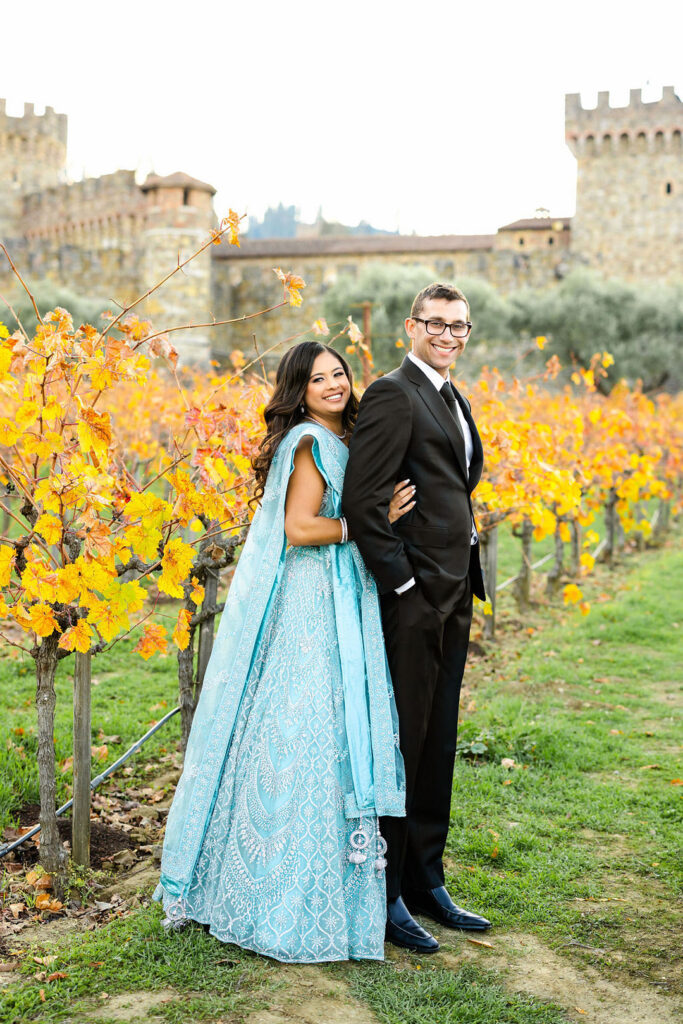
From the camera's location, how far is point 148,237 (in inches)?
1100

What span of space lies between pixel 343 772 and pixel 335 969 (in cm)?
51

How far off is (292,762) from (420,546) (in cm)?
70

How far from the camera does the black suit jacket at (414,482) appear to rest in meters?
2.67

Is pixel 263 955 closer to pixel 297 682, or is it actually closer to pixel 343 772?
pixel 343 772

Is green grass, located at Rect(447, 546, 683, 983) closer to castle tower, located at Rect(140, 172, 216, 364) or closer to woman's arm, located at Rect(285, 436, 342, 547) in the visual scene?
woman's arm, located at Rect(285, 436, 342, 547)

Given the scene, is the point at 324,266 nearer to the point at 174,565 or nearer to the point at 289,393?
the point at 289,393

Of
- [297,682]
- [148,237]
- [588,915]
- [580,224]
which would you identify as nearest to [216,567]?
[297,682]

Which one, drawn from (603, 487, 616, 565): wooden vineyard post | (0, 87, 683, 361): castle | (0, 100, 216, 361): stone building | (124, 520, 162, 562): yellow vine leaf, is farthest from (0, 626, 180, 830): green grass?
(0, 87, 683, 361): castle

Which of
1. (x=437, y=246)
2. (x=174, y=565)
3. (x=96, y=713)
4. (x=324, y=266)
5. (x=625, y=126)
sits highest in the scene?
(x=625, y=126)

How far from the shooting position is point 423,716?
281 cm

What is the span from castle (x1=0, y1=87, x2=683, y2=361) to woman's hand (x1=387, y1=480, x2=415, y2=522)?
26.0m

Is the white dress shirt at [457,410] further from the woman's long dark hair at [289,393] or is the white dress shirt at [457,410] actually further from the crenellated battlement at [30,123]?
the crenellated battlement at [30,123]

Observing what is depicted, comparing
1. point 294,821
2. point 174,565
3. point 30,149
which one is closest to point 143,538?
point 174,565

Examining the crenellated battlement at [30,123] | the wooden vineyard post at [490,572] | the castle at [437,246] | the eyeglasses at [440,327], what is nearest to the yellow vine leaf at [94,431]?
the eyeglasses at [440,327]
